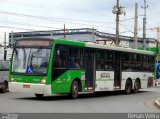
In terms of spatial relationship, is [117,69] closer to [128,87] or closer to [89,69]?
[128,87]

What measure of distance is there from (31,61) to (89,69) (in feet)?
13.3

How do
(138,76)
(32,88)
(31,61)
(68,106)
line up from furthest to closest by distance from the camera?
(138,76), (31,61), (32,88), (68,106)

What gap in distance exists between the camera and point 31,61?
70.7ft

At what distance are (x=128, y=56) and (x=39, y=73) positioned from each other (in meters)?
9.68

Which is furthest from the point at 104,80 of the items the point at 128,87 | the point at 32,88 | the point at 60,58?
the point at 32,88

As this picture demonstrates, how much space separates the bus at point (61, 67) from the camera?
2130 centimetres

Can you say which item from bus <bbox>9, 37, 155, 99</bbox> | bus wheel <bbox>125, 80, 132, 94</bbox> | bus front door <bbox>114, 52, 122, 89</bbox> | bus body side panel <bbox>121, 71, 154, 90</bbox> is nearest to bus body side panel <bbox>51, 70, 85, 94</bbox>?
bus <bbox>9, 37, 155, 99</bbox>

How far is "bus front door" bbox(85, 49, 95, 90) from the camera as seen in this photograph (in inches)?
955

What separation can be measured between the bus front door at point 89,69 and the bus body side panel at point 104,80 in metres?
0.50

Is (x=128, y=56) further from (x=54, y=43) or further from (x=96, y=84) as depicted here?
(x=54, y=43)

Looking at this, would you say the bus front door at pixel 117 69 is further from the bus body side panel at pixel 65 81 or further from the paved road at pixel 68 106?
the paved road at pixel 68 106

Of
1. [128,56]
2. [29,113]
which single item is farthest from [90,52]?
[29,113]

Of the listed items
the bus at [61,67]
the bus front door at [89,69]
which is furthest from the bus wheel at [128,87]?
the bus front door at [89,69]

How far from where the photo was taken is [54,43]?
2153cm
